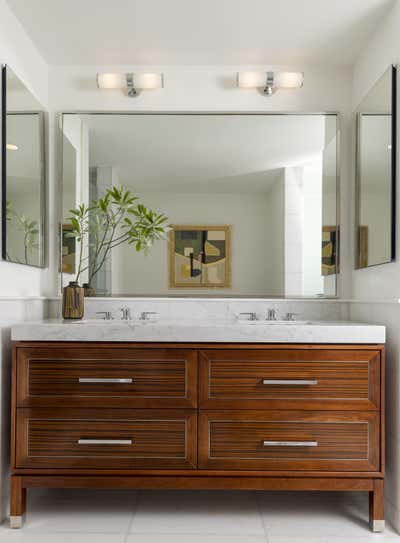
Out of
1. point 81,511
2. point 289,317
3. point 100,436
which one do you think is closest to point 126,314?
point 100,436

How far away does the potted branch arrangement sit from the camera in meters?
3.08

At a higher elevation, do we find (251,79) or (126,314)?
(251,79)

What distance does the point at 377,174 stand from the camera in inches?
103

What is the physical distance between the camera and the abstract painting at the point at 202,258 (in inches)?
121

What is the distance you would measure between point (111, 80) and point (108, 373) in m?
1.65

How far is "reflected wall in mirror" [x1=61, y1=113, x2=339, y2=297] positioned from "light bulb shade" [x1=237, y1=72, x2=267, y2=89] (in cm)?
18

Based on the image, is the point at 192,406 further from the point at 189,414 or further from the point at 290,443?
the point at 290,443

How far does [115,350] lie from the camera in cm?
238

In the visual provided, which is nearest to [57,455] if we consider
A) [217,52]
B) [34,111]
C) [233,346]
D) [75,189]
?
[233,346]

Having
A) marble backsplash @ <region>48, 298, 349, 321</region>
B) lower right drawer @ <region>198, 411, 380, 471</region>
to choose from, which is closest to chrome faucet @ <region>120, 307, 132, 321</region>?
marble backsplash @ <region>48, 298, 349, 321</region>

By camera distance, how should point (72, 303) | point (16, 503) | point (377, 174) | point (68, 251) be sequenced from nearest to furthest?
point (16, 503), point (377, 174), point (72, 303), point (68, 251)

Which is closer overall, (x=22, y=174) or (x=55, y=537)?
(x=55, y=537)

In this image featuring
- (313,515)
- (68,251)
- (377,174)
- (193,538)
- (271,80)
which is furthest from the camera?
(68,251)

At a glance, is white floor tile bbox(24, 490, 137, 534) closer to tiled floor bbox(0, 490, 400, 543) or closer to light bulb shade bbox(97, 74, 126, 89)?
tiled floor bbox(0, 490, 400, 543)
